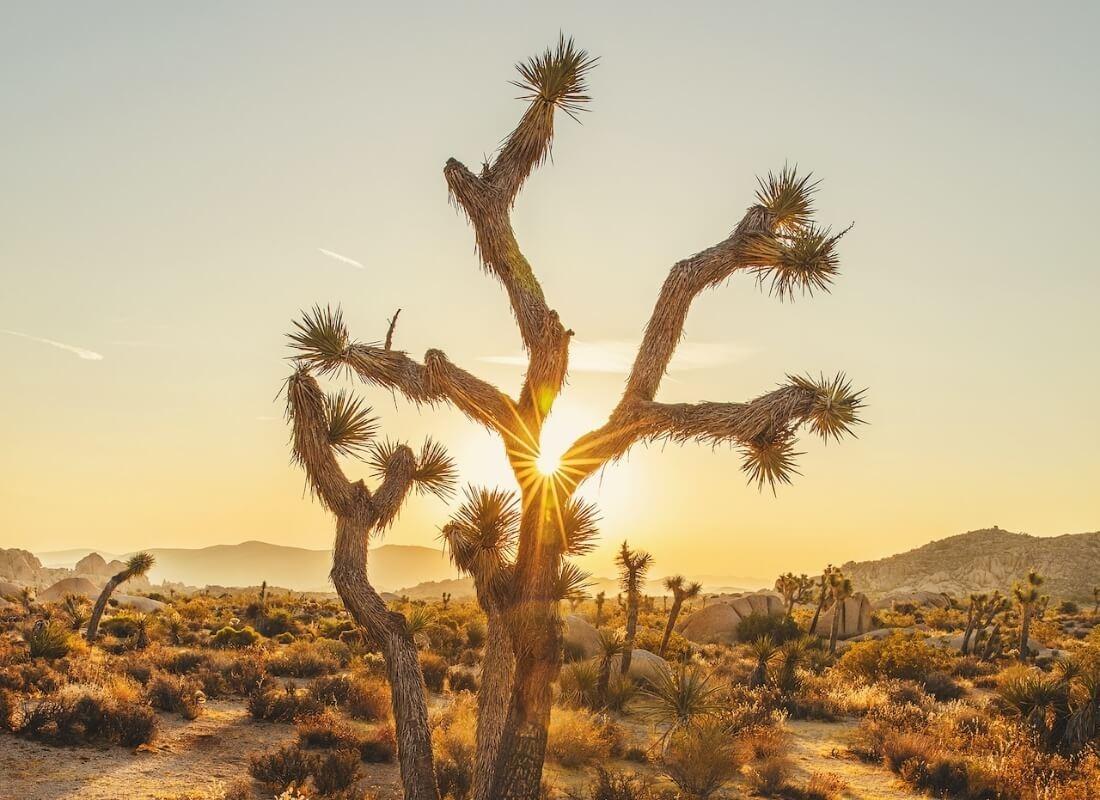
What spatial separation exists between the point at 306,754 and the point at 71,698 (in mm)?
3999

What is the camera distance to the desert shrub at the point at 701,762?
35.4 ft

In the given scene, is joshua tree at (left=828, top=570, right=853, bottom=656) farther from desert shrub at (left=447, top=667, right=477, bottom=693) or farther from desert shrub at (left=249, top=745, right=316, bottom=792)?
desert shrub at (left=249, top=745, right=316, bottom=792)

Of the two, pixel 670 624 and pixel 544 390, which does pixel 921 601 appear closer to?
pixel 670 624

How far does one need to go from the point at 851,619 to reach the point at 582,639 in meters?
18.2

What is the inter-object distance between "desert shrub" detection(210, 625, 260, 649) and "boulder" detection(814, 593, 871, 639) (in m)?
24.0

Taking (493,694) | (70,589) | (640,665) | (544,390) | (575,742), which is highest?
(544,390)

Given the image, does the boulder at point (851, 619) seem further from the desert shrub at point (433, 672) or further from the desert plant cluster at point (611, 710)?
the desert shrub at point (433, 672)

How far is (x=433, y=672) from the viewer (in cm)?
1925

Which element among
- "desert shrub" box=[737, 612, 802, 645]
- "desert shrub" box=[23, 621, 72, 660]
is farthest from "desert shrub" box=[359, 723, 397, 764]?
"desert shrub" box=[737, 612, 802, 645]

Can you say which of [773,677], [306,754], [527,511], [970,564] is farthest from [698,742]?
[970,564]

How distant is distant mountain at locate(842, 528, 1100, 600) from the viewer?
250 ft

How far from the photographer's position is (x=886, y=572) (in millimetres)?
102625

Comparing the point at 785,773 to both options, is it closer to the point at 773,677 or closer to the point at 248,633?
the point at 773,677

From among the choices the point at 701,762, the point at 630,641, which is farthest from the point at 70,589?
the point at 701,762
